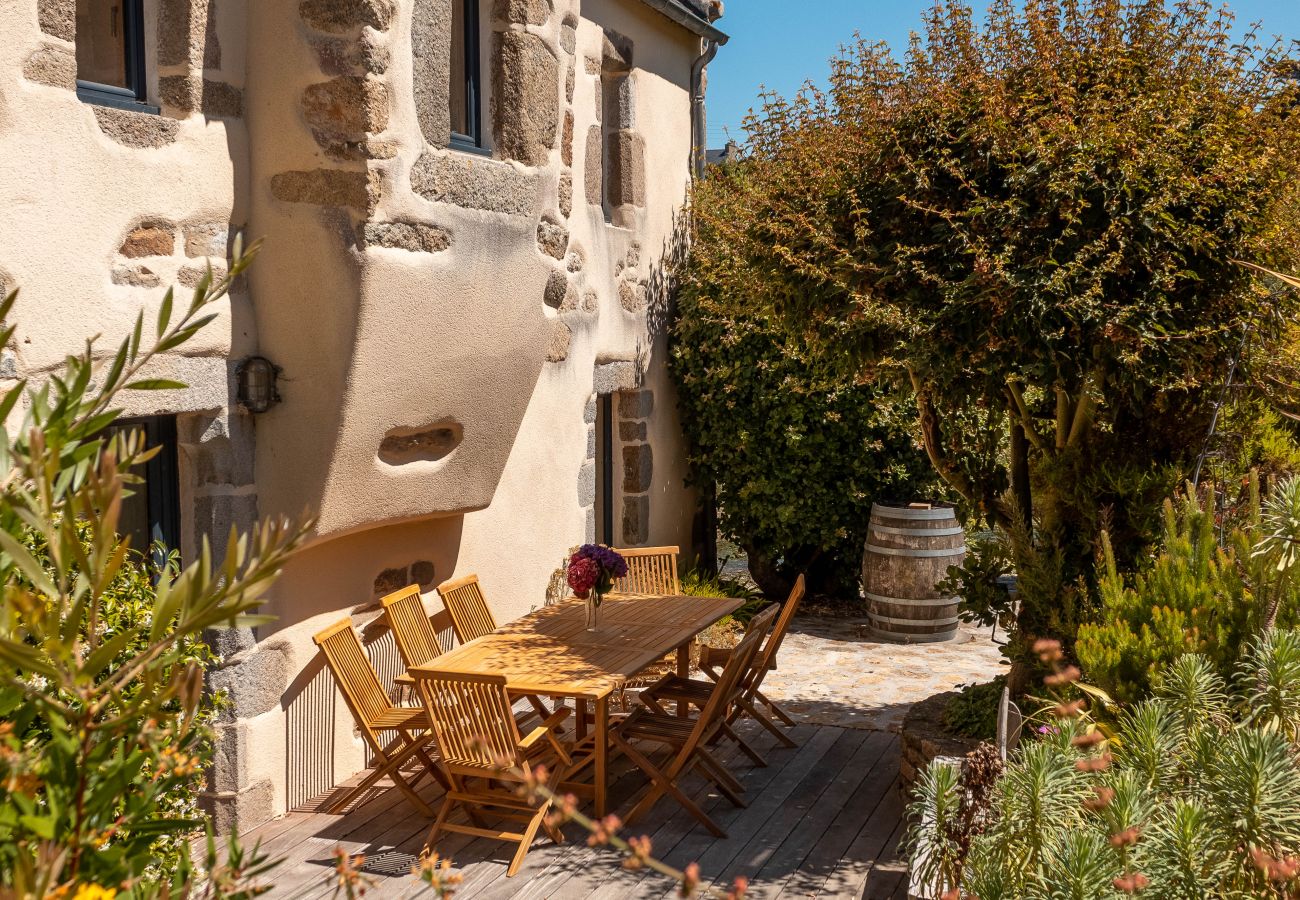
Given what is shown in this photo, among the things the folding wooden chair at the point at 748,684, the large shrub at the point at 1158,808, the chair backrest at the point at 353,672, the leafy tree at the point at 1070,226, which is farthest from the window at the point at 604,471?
the large shrub at the point at 1158,808

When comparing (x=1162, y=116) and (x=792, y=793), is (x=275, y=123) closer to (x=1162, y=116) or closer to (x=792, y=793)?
(x=1162, y=116)

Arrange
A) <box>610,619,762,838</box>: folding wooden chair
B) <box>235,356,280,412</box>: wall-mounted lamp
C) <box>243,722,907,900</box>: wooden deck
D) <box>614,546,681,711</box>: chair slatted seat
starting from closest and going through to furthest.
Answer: <box>243,722,907,900</box>: wooden deck → <box>235,356,280,412</box>: wall-mounted lamp → <box>610,619,762,838</box>: folding wooden chair → <box>614,546,681,711</box>: chair slatted seat

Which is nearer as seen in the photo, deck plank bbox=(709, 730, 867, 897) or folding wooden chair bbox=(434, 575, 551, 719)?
deck plank bbox=(709, 730, 867, 897)

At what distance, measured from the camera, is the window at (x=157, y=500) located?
464 centimetres

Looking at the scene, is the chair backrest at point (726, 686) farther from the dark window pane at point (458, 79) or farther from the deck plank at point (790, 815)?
the dark window pane at point (458, 79)

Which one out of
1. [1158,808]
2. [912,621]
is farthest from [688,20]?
[1158,808]

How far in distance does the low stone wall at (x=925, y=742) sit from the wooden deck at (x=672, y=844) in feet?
0.77

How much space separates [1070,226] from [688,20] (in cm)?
535

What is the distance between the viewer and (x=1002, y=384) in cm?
465

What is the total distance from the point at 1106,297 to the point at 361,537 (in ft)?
10.9

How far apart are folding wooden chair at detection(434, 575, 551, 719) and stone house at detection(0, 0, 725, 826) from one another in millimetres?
197

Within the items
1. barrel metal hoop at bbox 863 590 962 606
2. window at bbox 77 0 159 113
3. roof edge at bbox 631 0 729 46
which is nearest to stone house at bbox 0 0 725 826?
window at bbox 77 0 159 113

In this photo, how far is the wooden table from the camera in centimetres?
480

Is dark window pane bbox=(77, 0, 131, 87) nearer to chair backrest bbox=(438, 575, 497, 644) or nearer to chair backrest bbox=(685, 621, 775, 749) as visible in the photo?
chair backrest bbox=(438, 575, 497, 644)
